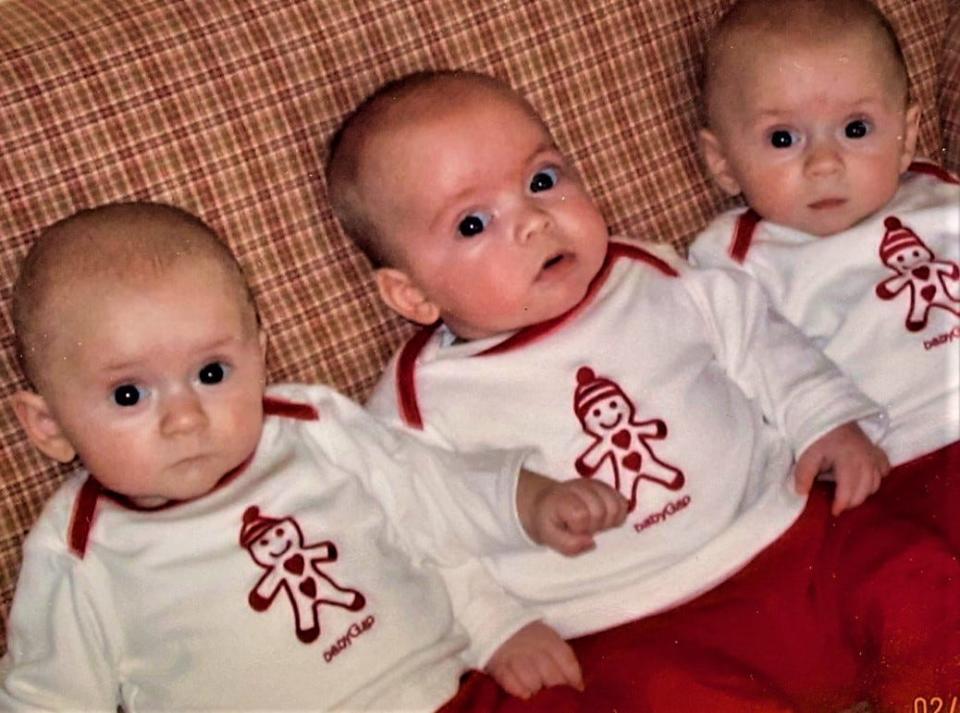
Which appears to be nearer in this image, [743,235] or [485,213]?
[485,213]

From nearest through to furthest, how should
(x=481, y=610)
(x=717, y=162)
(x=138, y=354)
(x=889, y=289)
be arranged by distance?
1. (x=138, y=354)
2. (x=481, y=610)
3. (x=889, y=289)
4. (x=717, y=162)

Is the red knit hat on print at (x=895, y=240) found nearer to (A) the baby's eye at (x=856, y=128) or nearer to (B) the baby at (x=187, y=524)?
(A) the baby's eye at (x=856, y=128)

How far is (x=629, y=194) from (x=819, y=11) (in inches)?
11.6

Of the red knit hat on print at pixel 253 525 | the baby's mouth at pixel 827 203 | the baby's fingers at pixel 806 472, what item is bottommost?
the baby's fingers at pixel 806 472

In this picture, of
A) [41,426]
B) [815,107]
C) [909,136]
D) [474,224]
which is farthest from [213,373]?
[909,136]

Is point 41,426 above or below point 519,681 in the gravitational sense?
above

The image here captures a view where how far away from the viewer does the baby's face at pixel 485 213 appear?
4.22 feet

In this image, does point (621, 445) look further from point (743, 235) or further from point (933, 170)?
point (933, 170)

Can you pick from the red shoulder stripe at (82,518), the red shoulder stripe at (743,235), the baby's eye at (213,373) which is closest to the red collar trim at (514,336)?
the red shoulder stripe at (743,235)

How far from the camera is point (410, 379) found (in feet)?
4.49

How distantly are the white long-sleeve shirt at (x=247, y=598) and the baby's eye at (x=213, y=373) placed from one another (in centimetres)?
11

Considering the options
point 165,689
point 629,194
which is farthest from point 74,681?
point 629,194

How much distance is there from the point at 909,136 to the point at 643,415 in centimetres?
48

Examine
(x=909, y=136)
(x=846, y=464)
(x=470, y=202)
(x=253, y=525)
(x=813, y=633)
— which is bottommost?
(x=813, y=633)
